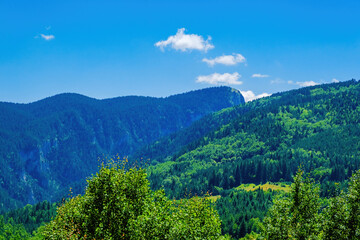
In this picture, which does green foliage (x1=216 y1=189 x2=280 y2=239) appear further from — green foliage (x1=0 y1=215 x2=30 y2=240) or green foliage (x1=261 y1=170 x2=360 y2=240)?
green foliage (x1=261 y1=170 x2=360 y2=240)

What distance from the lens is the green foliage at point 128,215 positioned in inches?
1388

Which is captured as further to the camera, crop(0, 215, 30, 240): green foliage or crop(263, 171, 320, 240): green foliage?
crop(0, 215, 30, 240): green foliage

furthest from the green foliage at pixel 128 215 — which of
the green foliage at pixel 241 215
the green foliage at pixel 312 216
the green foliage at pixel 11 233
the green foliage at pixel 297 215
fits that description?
the green foliage at pixel 11 233

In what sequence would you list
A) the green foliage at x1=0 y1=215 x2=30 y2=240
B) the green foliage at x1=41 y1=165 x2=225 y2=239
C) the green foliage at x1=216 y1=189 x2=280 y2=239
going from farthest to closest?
the green foliage at x1=0 y1=215 x2=30 y2=240
the green foliage at x1=216 y1=189 x2=280 y2=239
the green foliage at x1=41 y1=165 x2=225 y2=239

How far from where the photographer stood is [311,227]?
44.0m

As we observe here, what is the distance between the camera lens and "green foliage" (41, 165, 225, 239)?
3525 cm

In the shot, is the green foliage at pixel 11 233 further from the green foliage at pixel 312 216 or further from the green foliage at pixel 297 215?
the green foliage at pixel 312 216

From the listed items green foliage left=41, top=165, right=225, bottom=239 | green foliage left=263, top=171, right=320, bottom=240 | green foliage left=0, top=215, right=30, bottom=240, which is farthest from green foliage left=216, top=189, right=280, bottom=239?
green foliage left=41, top=165, right=225, bottom=239

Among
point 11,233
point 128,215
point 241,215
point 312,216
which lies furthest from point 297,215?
point 11,233

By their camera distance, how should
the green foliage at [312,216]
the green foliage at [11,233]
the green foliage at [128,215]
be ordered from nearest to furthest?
1. the green foliage at [128,215]
2. the green foliage at [312,216]
3. the green foliage at [11,233]

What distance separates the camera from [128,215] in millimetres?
39781

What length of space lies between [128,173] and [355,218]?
28878 millimetres

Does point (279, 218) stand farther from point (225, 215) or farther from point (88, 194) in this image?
point (225, 215)

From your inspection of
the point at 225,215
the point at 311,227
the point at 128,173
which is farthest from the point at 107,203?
the point at 225,215
